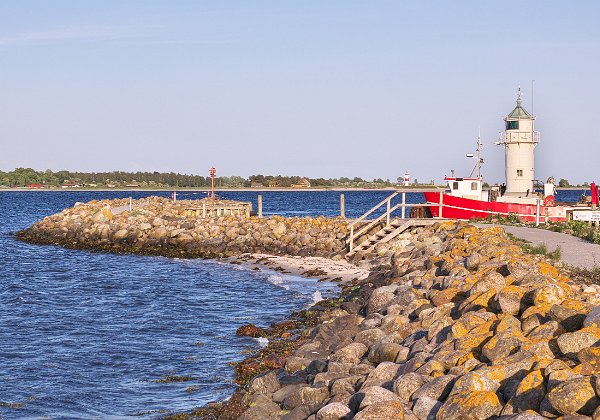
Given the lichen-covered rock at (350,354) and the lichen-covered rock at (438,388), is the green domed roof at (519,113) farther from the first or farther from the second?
the lichen-covered rock at (438,388)

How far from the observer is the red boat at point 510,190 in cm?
3306

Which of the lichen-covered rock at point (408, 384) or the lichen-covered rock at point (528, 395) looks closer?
the lichen-covered rock at point (528, 395)

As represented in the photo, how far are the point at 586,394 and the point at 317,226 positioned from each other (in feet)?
93.3

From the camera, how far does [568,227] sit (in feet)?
85.4

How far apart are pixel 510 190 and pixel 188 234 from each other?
15.6 meters

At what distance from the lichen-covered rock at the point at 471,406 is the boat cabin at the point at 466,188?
1093 inches

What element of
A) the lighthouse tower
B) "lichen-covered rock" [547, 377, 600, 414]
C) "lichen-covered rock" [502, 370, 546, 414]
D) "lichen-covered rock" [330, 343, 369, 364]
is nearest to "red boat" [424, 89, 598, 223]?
the lighthouse tower

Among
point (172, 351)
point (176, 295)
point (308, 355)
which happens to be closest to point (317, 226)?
point (176, 295)

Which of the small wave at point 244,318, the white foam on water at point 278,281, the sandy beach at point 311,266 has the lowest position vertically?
the small wave at point 244,318

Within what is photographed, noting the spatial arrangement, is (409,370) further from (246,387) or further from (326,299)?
(326,299)

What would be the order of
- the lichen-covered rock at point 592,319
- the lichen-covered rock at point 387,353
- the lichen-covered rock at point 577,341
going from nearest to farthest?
the lichen-covered rock at point 577,341 → the lichen-covered rock at point 592,319 → the lichen-covered rock at point 387,353

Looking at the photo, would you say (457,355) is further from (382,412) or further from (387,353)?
(387,353)

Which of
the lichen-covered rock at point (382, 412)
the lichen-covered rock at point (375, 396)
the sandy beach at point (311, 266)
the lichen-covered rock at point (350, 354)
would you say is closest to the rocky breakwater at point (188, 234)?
the sandy beach at point (311, 266)

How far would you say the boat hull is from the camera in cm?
3122
